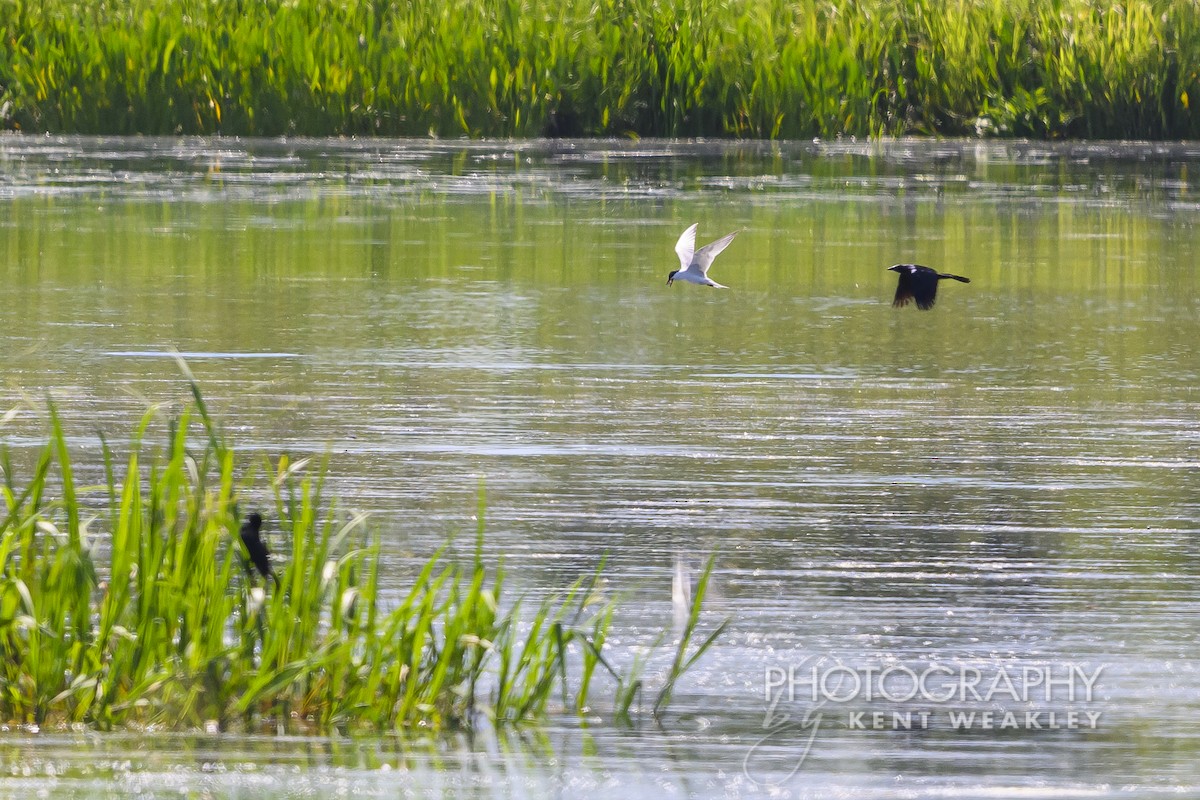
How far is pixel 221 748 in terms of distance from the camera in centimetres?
464

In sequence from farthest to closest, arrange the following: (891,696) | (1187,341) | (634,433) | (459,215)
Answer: (459,215) → (1187,341) → (634,433) → (891,696)

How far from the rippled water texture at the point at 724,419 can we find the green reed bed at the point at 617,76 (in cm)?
359

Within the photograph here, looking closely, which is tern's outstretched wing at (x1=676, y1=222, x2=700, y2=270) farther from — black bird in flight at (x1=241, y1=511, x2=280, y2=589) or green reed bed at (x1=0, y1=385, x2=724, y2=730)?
green reed bed at (x1=0, y1=385, x2=724, y2=730)

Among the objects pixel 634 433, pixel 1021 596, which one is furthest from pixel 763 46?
pixel 1021 596

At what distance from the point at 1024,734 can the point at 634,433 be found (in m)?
3.77

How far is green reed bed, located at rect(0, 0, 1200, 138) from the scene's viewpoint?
22.7 m

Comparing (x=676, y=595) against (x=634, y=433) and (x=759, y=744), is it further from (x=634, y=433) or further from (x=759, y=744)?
(x=634, y=433)

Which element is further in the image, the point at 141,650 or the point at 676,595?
the point at 676,595

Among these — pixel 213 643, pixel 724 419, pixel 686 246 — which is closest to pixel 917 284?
pixel 686 246

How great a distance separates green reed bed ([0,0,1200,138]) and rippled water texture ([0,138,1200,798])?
11.8 ft

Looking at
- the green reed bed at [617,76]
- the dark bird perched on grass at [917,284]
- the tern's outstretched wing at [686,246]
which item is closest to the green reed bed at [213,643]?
the dark bird perched on grass at [917,284]

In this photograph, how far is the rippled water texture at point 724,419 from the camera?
473cm

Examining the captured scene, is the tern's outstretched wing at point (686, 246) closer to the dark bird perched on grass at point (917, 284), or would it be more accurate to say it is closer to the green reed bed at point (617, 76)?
the dark bird perched on grass at point (917, 284)

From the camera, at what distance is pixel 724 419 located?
8.89 meters
